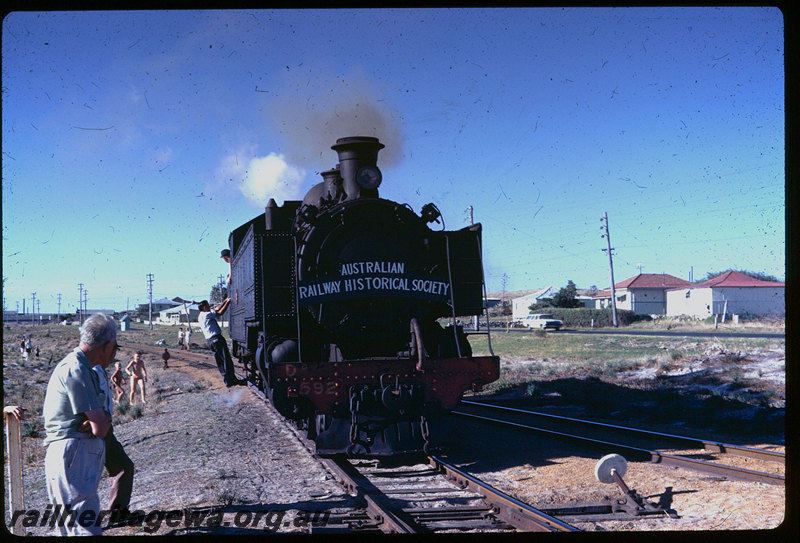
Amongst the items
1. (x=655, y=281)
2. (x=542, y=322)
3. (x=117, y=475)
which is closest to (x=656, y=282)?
(x=655, y=281)

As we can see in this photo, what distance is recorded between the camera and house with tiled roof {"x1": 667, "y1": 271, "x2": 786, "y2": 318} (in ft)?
149

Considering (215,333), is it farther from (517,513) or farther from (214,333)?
(517,513)

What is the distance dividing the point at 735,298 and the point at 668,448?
4340 centimetres

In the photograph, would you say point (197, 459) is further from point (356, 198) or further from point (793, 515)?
point (793, 515)

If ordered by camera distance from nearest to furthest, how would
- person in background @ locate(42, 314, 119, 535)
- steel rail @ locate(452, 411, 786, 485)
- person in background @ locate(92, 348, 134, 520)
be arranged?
person in background @ locate(42, 314, 119, 535)
person in background @ locate(92, 348, 134, 520)
steel rail @ locate(452, 411, 786, 485)

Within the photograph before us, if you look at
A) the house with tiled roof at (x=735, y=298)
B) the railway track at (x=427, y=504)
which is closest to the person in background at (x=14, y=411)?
Answer: the railway track at (x=427, y=504)

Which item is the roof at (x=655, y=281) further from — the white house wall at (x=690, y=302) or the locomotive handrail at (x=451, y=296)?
the locomotive handrail at (x=451, y=296)

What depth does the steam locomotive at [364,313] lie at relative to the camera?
7434 millimetres

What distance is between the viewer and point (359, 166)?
8.49 metres

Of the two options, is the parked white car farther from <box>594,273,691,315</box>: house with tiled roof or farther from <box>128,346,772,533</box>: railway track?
<box>128,346,772,533</box>: railway track

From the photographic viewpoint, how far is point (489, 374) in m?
7.97

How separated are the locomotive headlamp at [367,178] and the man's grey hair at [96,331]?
4.72 metres
